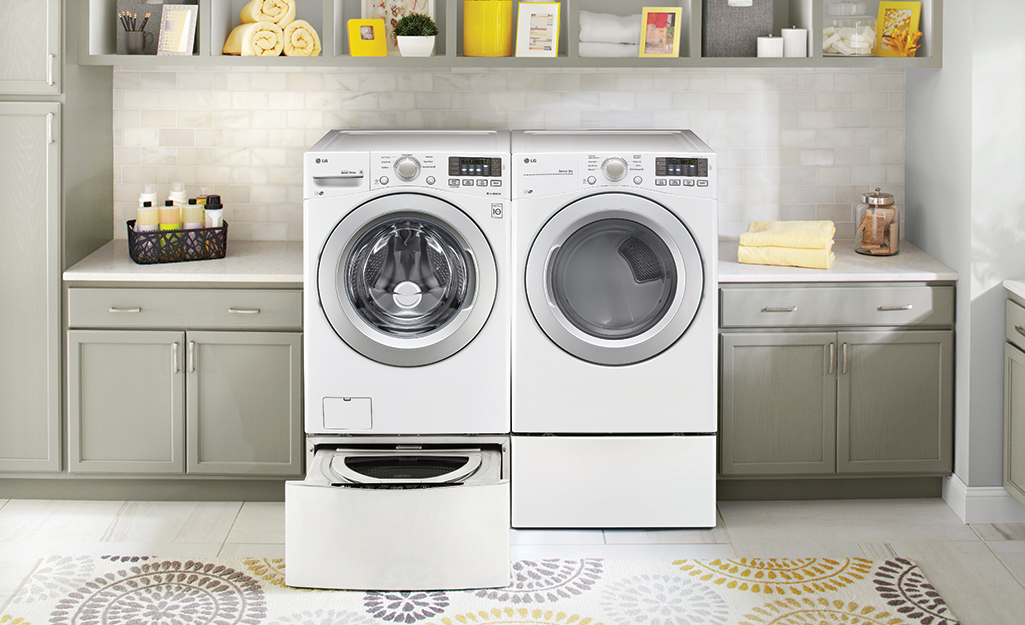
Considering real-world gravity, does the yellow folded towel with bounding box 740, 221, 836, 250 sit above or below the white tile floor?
above

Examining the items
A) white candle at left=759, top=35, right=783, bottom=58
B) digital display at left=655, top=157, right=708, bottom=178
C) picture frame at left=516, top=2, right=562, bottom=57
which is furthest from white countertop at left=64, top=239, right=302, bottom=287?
white candle at left=759, top=35, right=783, bottom=58

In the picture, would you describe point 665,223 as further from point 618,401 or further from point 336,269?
point 336,269

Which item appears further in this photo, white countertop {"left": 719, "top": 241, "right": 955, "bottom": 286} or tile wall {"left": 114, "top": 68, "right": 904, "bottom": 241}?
tile wall {"left": 114, "top": 68, "right": 904, "bottom": 241}

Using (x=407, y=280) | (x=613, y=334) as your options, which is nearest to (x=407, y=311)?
(x=407, y=280)

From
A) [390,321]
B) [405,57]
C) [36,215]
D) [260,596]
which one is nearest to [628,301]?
[390,321]

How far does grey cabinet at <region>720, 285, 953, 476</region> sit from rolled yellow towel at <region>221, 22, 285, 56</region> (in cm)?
169

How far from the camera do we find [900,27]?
3701 millimetres

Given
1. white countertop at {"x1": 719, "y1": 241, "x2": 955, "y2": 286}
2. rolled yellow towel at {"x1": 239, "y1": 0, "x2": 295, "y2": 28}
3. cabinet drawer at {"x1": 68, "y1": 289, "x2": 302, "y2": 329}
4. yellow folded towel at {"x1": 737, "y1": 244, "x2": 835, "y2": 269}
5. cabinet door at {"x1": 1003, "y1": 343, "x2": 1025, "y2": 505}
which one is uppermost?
rolled yellow towel at {"x1": 239, "y1": 0, "x2": 295, "y2": 28}

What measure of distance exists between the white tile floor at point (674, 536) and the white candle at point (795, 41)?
1516 mm

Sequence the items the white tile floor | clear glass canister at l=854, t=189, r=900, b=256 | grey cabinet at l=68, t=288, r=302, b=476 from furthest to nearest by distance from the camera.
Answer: clear glass canister at l=854, t=189, r=900, b=256 < grey cabinet at l=68, t=288, r=302, b=476 < the white tile floor

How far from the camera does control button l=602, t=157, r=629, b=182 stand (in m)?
3.26

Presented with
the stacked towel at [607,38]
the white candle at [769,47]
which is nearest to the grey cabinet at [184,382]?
the stacked towel at [607,38]

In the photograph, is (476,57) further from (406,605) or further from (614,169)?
(406,605)

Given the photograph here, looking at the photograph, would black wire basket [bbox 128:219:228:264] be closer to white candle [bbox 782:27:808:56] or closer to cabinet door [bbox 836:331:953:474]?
white candle [bbox 782:27:808:56]
